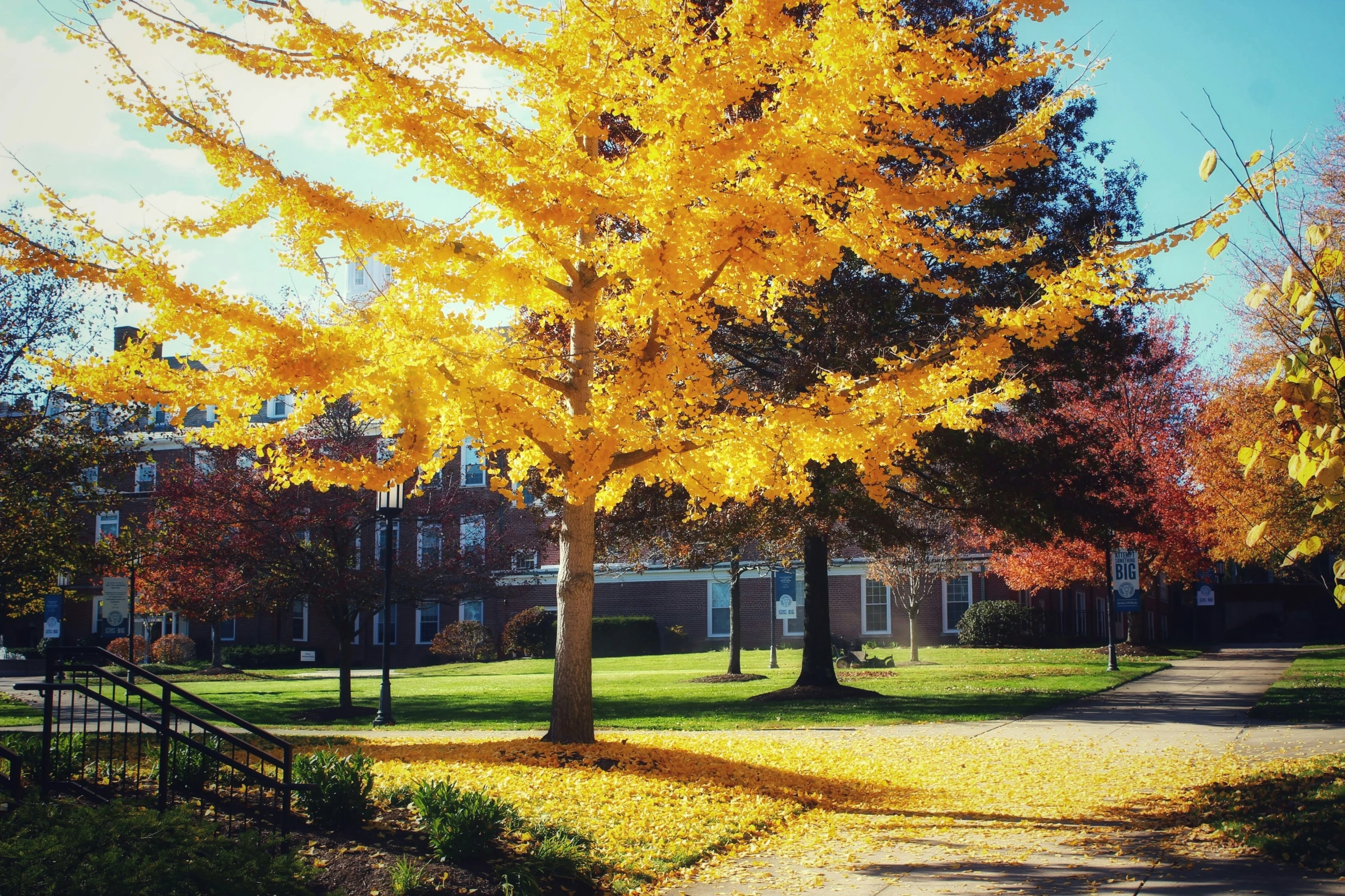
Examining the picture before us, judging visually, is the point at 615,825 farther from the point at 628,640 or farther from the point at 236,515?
the point at 628,640

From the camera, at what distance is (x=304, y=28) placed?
7.29 metres

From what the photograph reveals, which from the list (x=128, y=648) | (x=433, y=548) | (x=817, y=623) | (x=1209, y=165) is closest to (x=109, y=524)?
(x=128, y=648)

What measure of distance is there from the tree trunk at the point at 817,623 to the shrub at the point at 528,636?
18977 millimetres

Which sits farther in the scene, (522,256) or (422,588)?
(422,588)

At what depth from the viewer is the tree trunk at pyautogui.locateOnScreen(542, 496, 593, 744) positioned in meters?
10.1

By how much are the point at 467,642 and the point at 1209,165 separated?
36.2 meters

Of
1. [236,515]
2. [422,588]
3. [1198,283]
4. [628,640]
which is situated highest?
[1198,283]

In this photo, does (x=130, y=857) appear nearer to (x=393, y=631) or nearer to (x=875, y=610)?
(x=393, y=631)

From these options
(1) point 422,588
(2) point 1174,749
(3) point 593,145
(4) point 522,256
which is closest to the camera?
(4) point 522,256

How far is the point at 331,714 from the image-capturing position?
61.0 ft

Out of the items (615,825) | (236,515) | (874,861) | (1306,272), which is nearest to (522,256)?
(615,825)

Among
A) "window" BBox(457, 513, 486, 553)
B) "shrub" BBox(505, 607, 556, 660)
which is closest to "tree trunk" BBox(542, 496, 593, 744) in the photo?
"window" BBox(457, 513, 486, 553)

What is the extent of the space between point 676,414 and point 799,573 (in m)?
35.7

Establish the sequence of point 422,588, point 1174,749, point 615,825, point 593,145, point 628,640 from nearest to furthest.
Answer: point 615,825 → point 593,145 → point 1174,749 → point 422,588 → point 628,640
